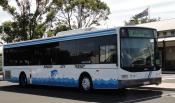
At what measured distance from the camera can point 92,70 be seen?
19.1m

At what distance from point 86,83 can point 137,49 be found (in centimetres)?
314

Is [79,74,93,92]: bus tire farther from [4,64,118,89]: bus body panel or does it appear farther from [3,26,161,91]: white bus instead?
[4,64,118,89]: bus body panel

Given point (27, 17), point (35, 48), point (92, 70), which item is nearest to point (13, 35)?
point (27, 17)

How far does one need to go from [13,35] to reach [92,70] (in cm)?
3287

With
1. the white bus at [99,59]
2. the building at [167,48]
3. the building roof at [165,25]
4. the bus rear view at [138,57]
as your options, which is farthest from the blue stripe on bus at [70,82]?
the building roof at [165,25]

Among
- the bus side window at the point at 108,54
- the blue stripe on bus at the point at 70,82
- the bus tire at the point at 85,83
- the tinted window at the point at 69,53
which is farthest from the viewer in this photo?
the bus tire at the point at 85,83

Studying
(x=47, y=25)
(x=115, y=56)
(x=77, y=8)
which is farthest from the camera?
(x=77, y=8)

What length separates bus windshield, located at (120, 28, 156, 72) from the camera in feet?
57.6

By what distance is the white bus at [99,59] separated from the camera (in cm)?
1757

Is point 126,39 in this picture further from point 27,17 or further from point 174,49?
point 27,17

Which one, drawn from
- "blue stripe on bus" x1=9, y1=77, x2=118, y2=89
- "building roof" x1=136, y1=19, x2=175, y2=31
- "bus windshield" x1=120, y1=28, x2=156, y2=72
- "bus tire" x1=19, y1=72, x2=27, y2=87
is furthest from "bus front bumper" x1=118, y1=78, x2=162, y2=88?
"building roof" x1=136, y1=19, x2=175, y2=31

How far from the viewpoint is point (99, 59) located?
18.7m

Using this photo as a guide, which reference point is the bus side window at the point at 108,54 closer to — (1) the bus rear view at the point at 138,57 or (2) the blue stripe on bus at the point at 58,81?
(1) the bus rear view at the point at 138,57

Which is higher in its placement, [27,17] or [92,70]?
[27,17]
